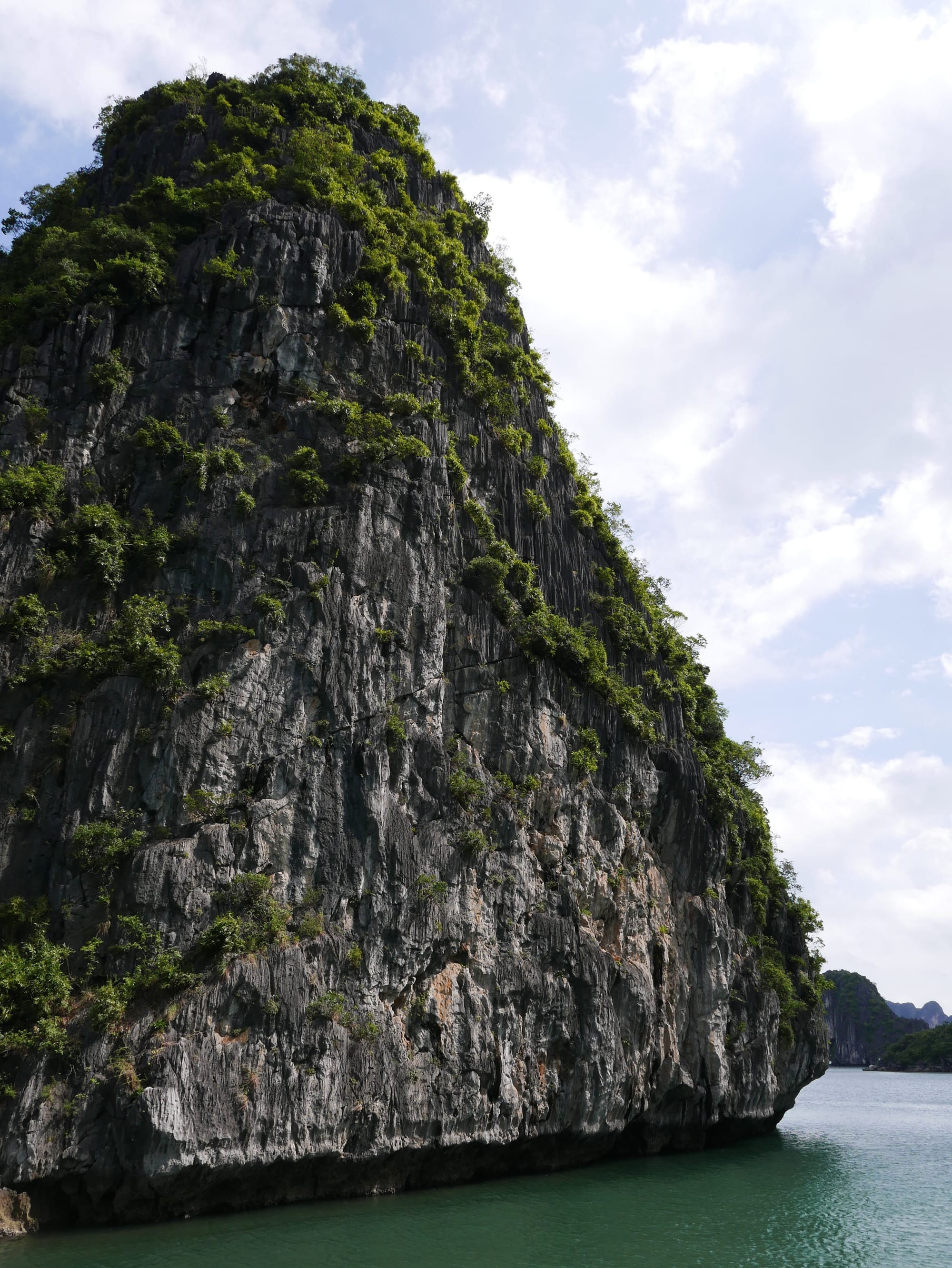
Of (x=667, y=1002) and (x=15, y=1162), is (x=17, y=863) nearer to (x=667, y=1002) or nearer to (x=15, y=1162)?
(x=15, y=1162)

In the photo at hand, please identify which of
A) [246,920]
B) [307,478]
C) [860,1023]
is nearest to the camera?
[246,920]

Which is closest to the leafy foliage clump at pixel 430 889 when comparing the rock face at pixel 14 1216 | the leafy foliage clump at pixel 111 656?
the leafy foliage clump at pixel 111 656

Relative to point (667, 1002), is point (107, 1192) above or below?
below

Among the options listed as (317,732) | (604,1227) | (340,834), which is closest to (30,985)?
(340,834)

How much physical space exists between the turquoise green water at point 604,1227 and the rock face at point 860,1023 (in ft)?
341

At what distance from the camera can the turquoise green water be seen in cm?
1383

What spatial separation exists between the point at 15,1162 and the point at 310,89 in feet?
109

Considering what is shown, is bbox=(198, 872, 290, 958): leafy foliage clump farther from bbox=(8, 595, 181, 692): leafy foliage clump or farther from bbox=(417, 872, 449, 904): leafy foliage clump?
bbox=(8, 595, 181, 692): leafy foliage clump

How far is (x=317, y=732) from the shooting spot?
65.4 feet

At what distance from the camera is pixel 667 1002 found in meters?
25.6

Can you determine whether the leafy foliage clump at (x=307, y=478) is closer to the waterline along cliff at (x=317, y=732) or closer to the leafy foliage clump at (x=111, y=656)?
the waterline along cliff at (x=317, y=732)

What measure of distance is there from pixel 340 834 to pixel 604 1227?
955 centimetres

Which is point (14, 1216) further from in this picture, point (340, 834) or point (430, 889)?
point (430, 889)

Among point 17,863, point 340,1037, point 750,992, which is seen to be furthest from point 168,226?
point 750,992
